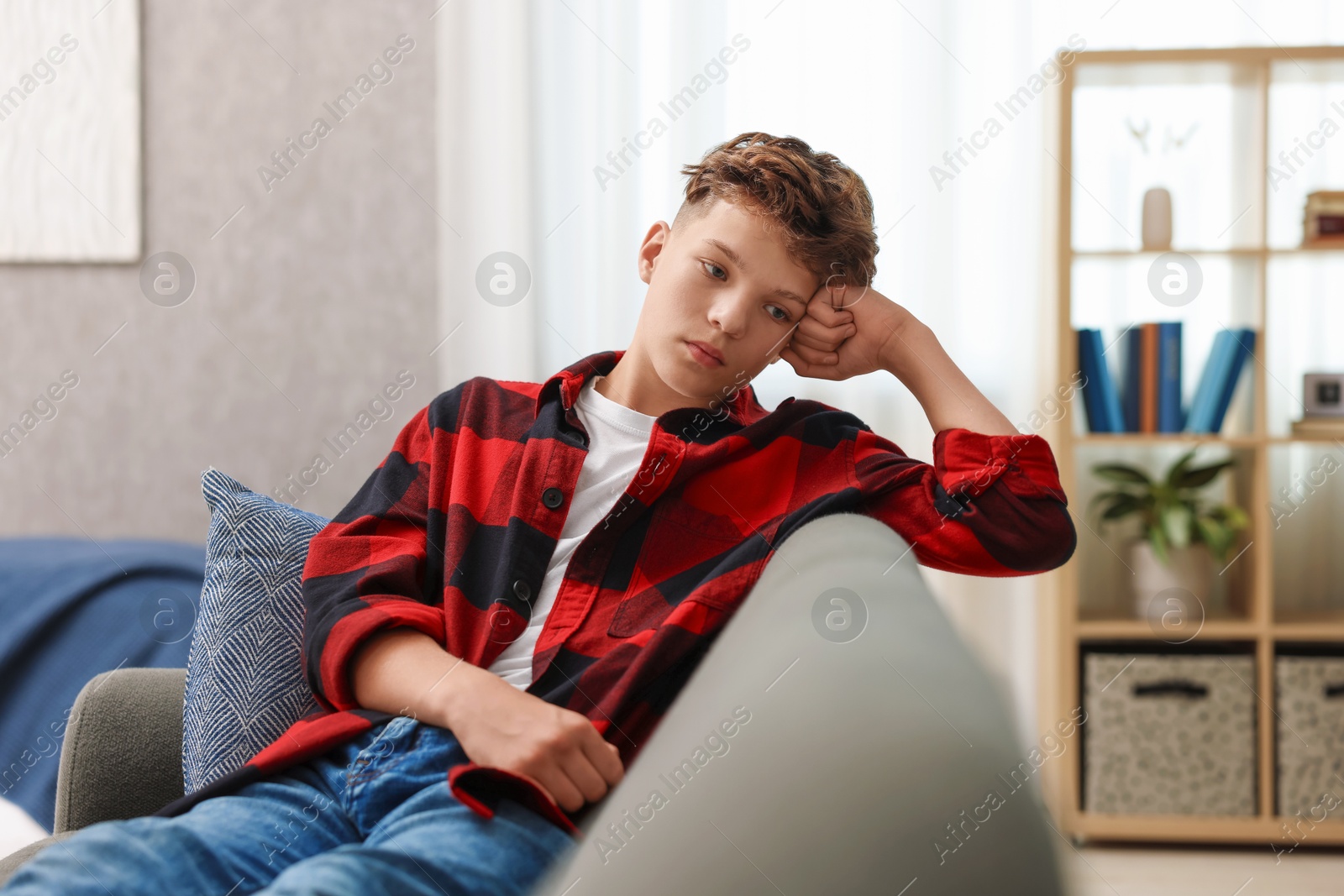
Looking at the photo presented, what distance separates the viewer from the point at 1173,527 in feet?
6.76

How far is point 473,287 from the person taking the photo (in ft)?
7.63

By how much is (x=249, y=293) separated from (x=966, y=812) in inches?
89.5

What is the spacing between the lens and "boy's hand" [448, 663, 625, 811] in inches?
28.1

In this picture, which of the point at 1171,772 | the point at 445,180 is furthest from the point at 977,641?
the point at 445,180

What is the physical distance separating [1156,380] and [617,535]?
160cm

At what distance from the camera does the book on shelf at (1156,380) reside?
81.7 inches

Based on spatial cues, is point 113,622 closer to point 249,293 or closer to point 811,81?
point 249,293

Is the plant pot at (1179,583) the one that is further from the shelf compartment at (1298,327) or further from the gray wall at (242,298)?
the gray wall at (242,298)

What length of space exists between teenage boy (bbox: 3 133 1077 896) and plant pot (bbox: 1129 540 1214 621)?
A: 51.9 inches

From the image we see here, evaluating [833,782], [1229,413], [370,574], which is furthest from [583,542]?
[1229,413]

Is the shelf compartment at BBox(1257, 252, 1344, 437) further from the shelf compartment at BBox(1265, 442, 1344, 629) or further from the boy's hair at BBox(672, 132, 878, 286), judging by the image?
the boy's hair at BBox(672, 132, 878, 286)

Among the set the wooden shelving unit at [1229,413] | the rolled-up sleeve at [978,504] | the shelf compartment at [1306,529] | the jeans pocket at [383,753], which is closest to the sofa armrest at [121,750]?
the jeans pocket at [383,753]

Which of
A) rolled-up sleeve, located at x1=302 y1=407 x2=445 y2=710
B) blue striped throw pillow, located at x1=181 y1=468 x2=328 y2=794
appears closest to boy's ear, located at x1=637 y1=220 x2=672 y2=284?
rolled-up sleeve, located at x1=302 y1=407 x2=445 y2=710

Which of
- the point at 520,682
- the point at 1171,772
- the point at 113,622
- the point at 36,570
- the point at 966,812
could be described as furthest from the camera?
the point at 1171,772
